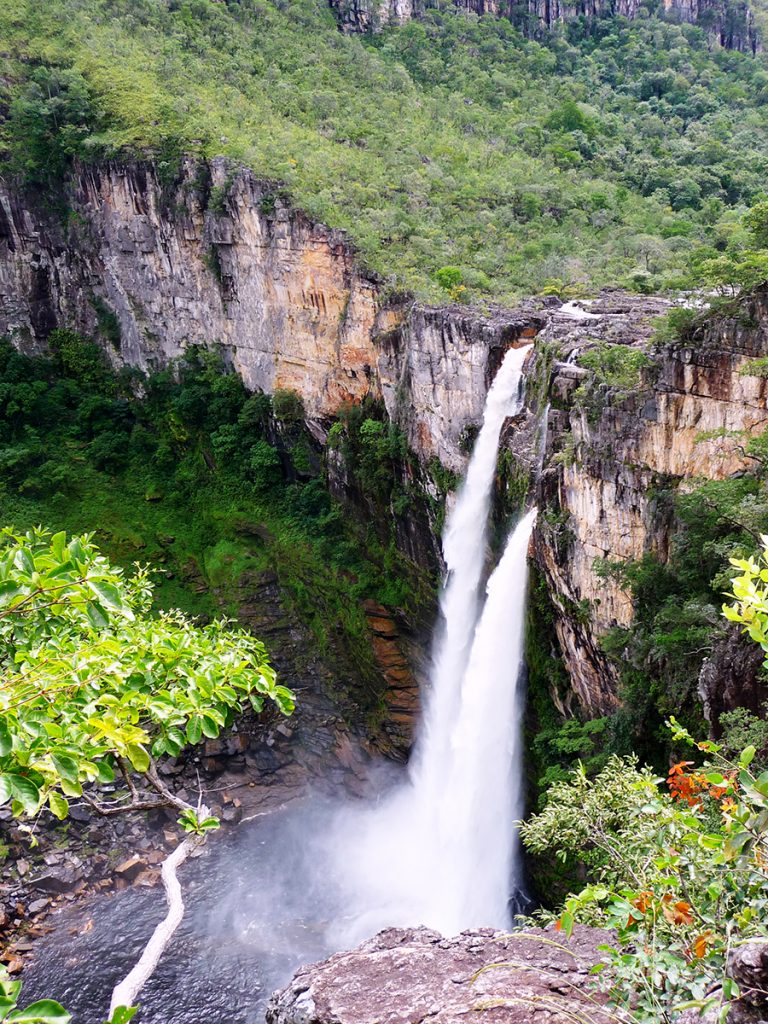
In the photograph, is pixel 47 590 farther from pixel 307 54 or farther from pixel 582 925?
pixel 307 54

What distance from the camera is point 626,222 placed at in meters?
22.6

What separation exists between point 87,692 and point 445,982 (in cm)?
389

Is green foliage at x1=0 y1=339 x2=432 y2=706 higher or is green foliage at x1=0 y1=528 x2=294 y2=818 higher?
green foliage at x1=0 y1=528 x2=294 y2=818

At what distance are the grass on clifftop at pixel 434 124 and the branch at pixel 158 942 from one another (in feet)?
48.9

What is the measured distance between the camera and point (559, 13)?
3641 cm

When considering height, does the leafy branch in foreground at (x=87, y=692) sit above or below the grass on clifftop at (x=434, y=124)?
below

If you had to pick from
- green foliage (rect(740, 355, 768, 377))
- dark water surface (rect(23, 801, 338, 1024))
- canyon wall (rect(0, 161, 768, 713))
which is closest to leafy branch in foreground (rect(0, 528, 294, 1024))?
green foliage (rect(740, 355, 768, 377))

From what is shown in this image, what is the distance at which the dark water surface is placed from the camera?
13.7 m

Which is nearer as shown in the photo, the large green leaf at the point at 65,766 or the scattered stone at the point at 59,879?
the large green leaf at the point at 65,766

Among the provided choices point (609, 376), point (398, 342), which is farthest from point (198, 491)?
point (609, 376)

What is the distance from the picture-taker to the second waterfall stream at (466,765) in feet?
47.9

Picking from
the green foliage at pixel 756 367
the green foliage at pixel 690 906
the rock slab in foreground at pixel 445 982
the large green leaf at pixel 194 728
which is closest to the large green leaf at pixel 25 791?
the large green leaf at pixel 194 728

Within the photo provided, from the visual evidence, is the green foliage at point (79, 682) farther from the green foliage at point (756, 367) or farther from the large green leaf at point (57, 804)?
the green foliage at point (756, 367)

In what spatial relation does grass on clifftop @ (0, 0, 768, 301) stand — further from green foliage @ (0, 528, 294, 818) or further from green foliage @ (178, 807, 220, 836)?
green foliage @ (178, 807, 220, 836)
